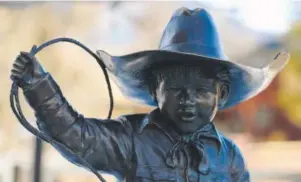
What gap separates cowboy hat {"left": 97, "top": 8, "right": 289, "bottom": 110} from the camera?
0.77m

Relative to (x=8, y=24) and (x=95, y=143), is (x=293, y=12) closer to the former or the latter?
(x=8, y=24)

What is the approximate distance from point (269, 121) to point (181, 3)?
56 cm

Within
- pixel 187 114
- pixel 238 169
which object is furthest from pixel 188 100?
pixel 238 169

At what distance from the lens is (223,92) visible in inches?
32.7

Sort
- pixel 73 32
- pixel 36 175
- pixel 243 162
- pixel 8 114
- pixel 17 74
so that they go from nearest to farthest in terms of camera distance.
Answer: pixel 17 74, pixel 243 162, pixel 36 175, pixel 8 114, pixel 73 32

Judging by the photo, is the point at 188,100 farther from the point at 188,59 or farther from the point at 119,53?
the point at 119,53

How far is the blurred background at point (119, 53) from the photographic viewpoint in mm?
2004

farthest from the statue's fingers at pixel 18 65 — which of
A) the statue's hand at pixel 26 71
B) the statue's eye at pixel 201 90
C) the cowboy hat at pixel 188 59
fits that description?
the statue's eye at pixel 201 90

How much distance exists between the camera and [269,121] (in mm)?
2246

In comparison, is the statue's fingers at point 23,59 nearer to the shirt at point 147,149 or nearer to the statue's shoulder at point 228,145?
the shirt at point 147,149

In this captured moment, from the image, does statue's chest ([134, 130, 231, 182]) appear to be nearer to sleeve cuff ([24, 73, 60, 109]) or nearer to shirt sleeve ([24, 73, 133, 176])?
shirt sleeve ([24, 73, 133, 176])

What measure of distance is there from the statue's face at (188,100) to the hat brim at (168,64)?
0.07ft

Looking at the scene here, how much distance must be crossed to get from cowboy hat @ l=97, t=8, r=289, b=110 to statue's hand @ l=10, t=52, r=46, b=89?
0.09m

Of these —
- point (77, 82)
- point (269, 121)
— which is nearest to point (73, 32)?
point (77, 82)
